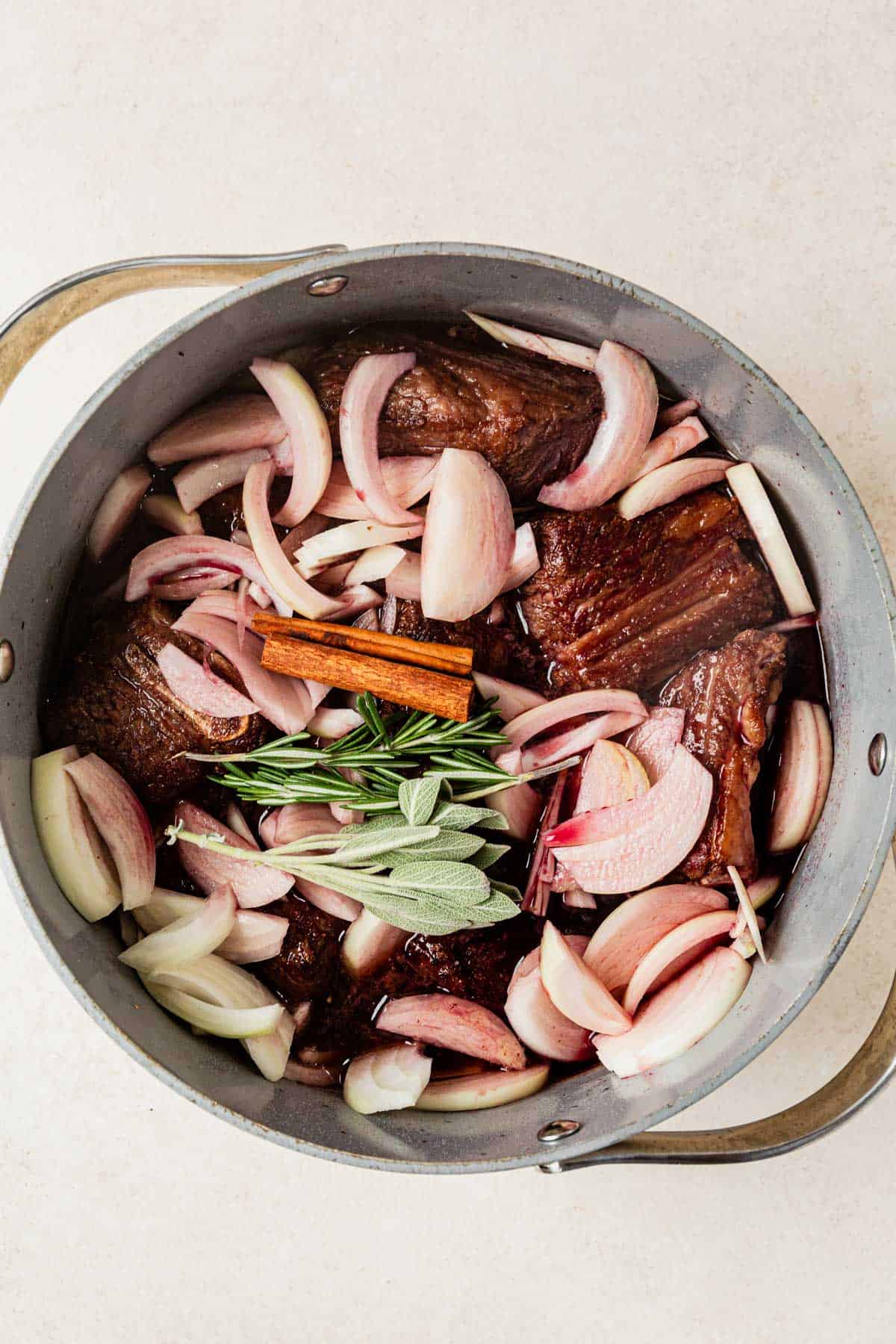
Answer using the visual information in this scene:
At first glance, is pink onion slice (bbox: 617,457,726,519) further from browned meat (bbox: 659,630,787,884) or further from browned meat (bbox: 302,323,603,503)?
browned meat (bbox: 659,630,787,884)

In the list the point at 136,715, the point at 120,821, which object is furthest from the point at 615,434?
the point at 120,821

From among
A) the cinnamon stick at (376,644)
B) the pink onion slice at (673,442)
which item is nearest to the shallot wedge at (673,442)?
the pink onion slice at (673,442)

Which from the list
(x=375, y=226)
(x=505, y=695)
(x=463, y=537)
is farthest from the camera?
(x=375, y=226)

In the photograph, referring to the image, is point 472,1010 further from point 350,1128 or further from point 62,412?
point 62,412

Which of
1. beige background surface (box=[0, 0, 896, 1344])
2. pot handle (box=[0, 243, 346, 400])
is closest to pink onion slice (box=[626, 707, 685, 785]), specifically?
beige background surface (box=[0, 0, 896, 1344])

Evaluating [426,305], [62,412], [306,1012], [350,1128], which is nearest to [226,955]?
[306,1012]

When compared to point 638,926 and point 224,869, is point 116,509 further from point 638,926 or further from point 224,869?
point 638,926
